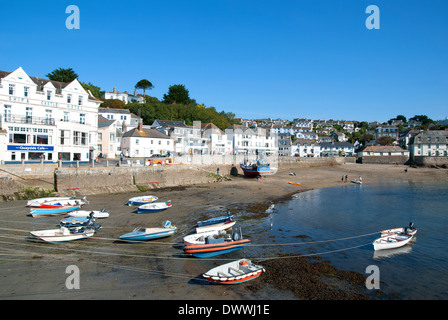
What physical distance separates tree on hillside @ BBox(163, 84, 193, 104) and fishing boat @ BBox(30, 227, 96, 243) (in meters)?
89.5

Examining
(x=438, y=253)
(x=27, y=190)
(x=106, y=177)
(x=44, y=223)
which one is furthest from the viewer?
(x=106, y=177)

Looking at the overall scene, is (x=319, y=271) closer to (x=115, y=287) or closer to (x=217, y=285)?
(x=217, y=285)

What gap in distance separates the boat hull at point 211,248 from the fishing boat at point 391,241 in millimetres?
9144

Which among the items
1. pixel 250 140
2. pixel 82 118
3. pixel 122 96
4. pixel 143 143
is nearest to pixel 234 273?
pixel 82 118

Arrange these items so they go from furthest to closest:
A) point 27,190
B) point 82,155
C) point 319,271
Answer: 1. point 82,155
2. point 27,190
3. point 319,271

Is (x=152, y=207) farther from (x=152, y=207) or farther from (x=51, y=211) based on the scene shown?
(x=51, y=211)

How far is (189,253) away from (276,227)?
8.99m

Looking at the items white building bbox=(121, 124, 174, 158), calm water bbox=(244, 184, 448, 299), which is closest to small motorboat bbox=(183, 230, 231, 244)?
calm water bbox=(244, 184, 448, 299)

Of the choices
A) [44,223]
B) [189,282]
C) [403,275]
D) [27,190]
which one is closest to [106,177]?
[27,190]

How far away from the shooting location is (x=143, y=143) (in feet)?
183

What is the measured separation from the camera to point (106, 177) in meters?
33.3

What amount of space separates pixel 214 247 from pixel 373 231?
1394 centimetres

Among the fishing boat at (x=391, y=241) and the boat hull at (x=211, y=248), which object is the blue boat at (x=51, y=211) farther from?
the fishing boat at (x=391, y=241)

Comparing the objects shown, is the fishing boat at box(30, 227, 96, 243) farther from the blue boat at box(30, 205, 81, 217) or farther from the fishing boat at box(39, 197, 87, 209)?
the fishing boat at box(39, 197, 87, 209)
